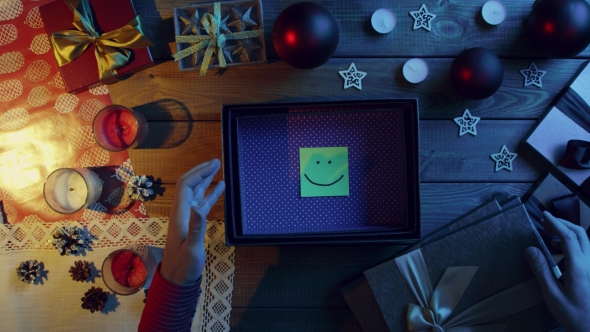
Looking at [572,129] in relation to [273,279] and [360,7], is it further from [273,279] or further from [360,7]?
[273,279]

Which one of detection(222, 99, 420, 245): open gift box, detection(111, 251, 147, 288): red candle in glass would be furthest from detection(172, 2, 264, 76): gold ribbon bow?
detection(111, 251, 147, 288): red candle in glass

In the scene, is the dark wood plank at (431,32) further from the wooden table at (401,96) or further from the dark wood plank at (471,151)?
the dark wood plank at (471,151)

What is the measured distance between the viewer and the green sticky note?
1.11 metres

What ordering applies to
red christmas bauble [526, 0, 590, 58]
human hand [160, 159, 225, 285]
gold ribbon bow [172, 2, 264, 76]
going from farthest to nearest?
gold ribbon bow [172, 2, 264, 76] → red christmas bauble [526, 0, 590, 58] → human hand [160, 159, 225, 285]

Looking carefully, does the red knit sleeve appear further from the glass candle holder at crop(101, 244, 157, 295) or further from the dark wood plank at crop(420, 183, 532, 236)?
the dark wood plank at crop(420, 183, 532, 236)

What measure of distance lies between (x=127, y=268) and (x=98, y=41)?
2.00 feet

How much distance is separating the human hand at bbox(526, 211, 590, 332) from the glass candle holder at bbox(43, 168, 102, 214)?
113 centimetres

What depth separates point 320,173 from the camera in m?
1.11

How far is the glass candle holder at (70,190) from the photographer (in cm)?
113

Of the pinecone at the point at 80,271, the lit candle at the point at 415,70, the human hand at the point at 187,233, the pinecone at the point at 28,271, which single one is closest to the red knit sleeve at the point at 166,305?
the human hand at the point at 187,233

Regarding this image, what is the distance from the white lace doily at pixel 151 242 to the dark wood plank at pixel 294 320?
45mm

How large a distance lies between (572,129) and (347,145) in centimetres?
62

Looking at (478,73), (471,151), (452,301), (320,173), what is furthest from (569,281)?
(320,173)

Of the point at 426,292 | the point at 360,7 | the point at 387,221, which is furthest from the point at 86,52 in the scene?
the point at 426,292
